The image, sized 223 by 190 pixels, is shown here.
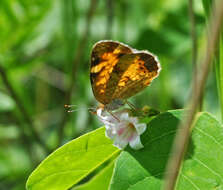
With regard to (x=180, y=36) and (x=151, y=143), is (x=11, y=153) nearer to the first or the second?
(x=180, y=36)

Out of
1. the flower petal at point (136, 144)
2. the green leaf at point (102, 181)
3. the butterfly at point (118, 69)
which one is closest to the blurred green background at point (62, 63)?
the butterfly at point (118, 69)

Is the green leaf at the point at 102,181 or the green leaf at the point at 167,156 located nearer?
the green leaf at the point at 167,156

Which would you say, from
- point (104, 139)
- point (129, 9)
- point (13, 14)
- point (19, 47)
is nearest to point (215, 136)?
point (104, 139)

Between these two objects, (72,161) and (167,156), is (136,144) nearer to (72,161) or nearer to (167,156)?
(167,156)

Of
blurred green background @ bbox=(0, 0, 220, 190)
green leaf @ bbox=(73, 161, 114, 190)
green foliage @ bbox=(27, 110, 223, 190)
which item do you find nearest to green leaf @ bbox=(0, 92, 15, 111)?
blurred green background @ bbox=(0, 0, 220, 190)

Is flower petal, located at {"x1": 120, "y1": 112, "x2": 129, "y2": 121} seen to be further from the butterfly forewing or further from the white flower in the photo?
the butterfly forewing

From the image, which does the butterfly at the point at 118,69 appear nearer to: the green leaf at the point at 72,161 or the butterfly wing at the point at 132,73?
the butterfly wing at the point at 132,73

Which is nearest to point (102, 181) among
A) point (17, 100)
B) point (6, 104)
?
point (17, 100)

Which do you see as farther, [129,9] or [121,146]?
[129,9]
